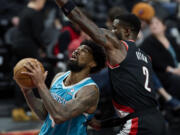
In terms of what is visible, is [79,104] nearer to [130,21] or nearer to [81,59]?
[81,59]

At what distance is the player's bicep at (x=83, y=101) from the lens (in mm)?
3488

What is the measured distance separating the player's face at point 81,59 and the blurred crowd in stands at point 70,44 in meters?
1.31

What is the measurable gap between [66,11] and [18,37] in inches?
157

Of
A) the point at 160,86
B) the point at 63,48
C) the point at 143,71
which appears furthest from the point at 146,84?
the point at 63,48

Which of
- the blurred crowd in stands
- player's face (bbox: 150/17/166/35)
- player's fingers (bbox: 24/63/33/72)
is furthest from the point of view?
player's face (bbox: 150/17/166/35)

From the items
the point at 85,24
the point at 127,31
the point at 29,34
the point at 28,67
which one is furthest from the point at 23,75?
the point at 29,34

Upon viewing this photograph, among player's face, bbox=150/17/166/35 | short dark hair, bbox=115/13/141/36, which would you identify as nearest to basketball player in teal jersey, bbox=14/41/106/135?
short dark hair, bbox=115/13/141/36

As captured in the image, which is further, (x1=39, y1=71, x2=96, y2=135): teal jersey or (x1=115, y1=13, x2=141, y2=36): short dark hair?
(x1=115, y1=13, x2=141, y2=36): short dark hair

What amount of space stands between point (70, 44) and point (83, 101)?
293 centimetres

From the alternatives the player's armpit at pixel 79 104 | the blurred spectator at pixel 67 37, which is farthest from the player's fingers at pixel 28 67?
the blurred spectator at pixel 67 37

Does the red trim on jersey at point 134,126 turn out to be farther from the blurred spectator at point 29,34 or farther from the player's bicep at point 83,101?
the blurred spectator at point 29,34

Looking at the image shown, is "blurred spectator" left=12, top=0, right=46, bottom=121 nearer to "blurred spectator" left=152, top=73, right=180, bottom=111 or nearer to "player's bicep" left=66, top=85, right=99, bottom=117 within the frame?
"blurred spectator" left=152, top=73, right=180, bottom=111

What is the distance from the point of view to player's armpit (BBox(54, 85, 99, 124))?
11.2 feet

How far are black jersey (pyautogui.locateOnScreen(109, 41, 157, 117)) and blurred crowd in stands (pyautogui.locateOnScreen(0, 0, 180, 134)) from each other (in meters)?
1.39
